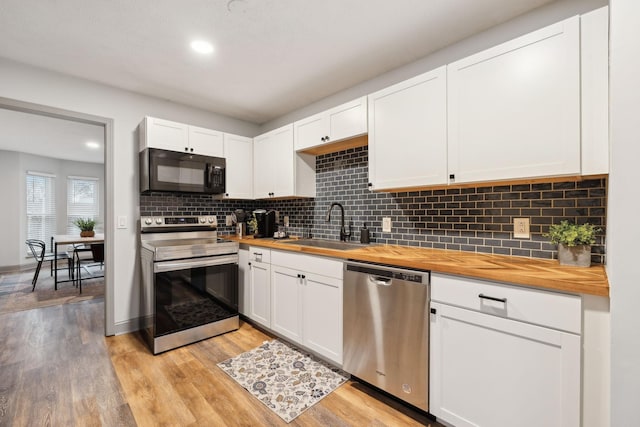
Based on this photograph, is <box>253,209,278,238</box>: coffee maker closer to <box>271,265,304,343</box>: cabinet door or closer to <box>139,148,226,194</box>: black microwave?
<box>139,148,226,194</box>: black microwave

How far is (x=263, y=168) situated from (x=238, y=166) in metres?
0.30

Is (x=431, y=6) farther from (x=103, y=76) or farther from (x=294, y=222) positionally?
(x=103, y=76)

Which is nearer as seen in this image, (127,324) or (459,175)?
(459,175)

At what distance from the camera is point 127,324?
9.43ft

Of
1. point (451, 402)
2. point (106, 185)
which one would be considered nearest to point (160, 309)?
point (106, 185)

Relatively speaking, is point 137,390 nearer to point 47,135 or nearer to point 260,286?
point 260,286

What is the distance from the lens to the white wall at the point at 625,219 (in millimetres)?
990

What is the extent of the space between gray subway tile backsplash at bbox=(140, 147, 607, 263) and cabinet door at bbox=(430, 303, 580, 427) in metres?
0.67

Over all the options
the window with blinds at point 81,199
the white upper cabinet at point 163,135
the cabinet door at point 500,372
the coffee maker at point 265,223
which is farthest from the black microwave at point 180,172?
the window with blinds at point 81,199

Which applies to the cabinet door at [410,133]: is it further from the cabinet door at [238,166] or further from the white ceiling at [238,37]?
the cabinet door at [238,166]

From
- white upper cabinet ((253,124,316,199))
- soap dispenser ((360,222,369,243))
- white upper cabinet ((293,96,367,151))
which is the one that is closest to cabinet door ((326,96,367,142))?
white upper cabinet ((293,96,367,151))

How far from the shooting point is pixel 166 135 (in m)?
2.81

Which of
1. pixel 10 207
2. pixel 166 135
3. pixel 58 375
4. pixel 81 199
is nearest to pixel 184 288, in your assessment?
pixel 58 375

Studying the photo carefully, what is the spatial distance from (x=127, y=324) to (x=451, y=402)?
115 inches
